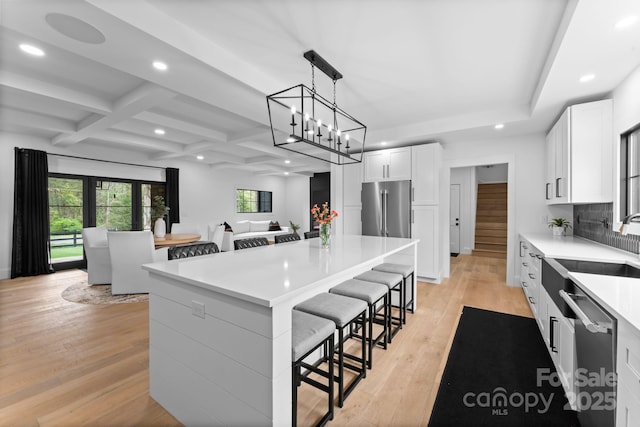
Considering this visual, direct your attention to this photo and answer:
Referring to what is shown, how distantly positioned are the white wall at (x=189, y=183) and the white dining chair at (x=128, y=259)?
2850mm

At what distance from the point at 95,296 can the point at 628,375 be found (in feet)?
17.5

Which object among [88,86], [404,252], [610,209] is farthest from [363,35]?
[88,86]

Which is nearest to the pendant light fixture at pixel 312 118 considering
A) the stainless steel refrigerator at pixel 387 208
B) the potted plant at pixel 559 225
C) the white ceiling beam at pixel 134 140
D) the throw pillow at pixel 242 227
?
the stainless steel refrigerator at pixel 387 208

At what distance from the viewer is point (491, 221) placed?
753 cm

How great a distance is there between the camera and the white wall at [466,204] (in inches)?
286

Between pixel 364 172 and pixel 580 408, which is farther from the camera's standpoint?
pixel 364 172

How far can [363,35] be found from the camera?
220 cm

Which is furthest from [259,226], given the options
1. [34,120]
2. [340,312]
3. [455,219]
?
[340,312]

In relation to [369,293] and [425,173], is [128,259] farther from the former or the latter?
[425,173]

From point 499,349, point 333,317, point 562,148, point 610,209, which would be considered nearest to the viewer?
point 333,317

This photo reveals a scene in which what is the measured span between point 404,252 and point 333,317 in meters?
2.16

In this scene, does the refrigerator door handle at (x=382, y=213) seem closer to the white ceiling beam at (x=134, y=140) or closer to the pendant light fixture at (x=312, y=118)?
the pendant light fixture at (x=312, y=118)

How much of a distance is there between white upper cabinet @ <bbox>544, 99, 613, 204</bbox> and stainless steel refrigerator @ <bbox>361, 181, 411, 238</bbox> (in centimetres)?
215

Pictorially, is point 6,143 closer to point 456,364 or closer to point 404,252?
point 404,252
